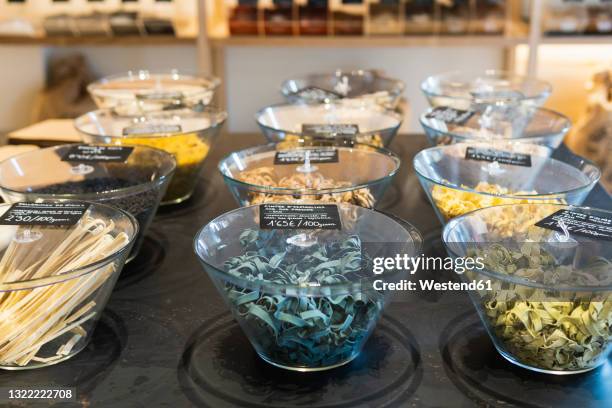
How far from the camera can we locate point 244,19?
3.12 metres

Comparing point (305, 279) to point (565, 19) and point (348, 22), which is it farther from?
point (565, 19)

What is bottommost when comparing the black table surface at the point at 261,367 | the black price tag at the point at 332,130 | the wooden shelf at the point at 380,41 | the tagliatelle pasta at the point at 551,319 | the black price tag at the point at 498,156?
the black table surface at the point at 261,367

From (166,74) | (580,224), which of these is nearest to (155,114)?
(166,74)

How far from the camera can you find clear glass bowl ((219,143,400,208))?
122 centimetres

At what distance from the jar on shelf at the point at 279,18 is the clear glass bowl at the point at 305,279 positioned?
2173 millimetres

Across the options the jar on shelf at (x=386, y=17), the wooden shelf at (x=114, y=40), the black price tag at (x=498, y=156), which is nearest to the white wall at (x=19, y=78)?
the wooden shelf at (x=114, y=40)

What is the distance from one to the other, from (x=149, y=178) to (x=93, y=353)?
1.46 feet

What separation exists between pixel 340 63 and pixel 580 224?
2.58 m

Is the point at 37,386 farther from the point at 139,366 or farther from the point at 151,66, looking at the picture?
the point at 151,66

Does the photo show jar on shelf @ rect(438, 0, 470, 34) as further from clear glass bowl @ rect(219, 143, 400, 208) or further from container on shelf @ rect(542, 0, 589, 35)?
clear glass bowl @ rect(219, 143, 400, 208)

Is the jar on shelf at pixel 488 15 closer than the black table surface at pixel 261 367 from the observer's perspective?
No

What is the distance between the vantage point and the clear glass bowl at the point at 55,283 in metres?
0.89

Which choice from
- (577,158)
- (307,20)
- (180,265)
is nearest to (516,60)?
(307,20)

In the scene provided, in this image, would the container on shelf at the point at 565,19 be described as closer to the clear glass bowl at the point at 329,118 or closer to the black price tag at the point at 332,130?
the clear glass bowl at the point at 329,118
